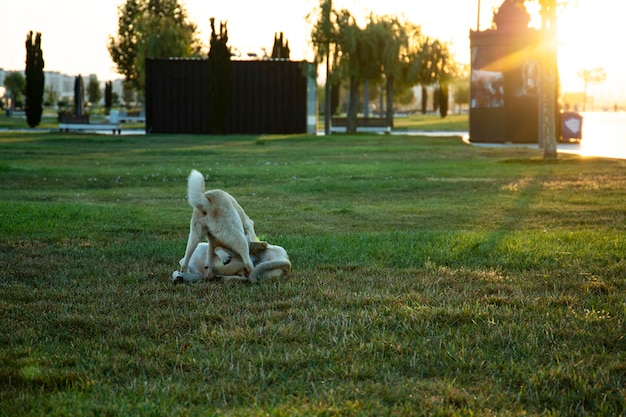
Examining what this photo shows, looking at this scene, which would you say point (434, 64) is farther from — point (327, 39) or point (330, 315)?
point (330, 315)

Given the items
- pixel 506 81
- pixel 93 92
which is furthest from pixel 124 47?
pixel 506 81

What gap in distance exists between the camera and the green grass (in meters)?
4.33

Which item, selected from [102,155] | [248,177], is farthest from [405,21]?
[248,177]

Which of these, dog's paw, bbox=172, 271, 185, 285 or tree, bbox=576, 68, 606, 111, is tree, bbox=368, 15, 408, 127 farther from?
tree, bbox=576, 68, 606, 111

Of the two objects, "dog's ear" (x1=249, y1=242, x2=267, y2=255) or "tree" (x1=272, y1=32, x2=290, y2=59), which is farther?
"tree" (x1=272, y1=32, x2=290, y2=59)

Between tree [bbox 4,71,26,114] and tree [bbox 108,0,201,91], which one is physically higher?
tree [bbox 108,0,201,91]

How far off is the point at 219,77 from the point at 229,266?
38881 mm

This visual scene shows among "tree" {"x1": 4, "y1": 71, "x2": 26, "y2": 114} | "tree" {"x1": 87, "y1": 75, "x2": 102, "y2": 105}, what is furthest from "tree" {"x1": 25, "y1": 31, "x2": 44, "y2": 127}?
"tree" {"x1": 87, "y1": 75, "x2": 102, "y2": 105}

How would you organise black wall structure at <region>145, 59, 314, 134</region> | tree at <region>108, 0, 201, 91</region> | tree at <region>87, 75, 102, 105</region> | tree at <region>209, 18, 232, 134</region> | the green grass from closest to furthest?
the green grass → tree at <region>209, 18, 232, 134</region> → black wall structure at <region>145, 59, 314, 134</region> → tree at <region>108, 0, 201, 91</region> → tree at <region>87, 75, 102, 105</region>

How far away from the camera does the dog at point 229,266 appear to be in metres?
6.99

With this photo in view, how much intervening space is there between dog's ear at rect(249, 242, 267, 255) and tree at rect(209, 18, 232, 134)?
38.4 metres

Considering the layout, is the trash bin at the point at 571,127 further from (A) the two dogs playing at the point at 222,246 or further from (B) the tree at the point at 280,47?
(A) the two dogs playing at the point at 222,246

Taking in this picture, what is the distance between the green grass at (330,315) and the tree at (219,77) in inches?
1248

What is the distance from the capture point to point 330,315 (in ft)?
19.5
